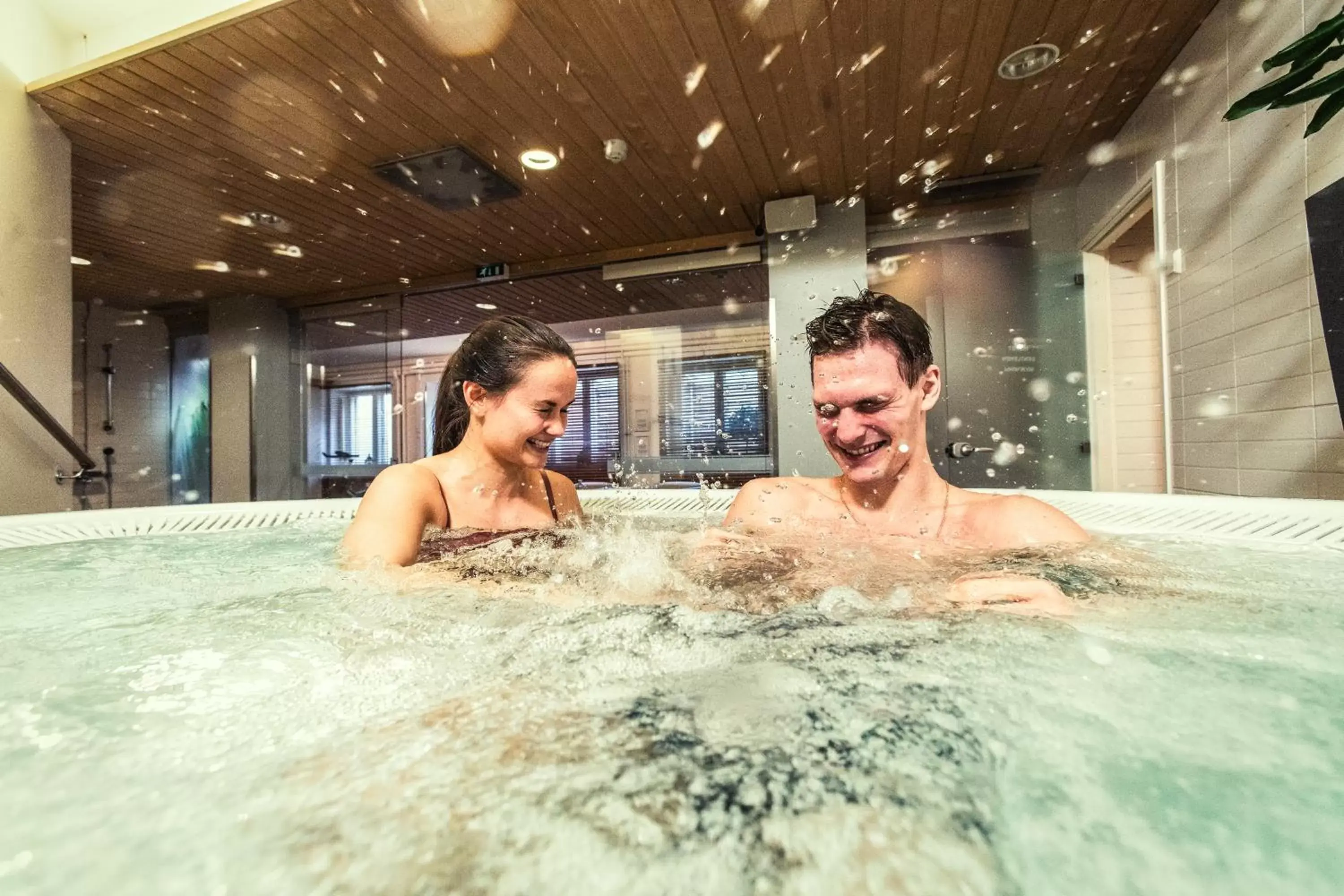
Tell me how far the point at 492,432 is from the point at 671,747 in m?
1.30

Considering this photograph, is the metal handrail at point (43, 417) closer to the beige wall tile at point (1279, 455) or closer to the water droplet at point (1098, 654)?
the water droplet at point (1098, 654)

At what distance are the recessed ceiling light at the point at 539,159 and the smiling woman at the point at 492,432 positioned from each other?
2115mm

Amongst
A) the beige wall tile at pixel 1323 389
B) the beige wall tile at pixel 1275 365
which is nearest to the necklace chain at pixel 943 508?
the beige wall tile at pixel 1323 389

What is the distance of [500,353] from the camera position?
5.61ft

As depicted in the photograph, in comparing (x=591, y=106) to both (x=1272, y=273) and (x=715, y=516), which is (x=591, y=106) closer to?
(x=715, y=516)

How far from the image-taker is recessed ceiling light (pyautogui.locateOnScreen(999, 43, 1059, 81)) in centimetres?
272

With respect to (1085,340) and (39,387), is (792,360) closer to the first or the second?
(1085,340)

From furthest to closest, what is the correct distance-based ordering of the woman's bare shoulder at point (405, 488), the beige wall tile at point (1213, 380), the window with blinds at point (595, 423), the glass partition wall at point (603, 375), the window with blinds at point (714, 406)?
the window with blinds at point (595, 423), the window with blinds at point (714, 406), the glass partition wall at point (603, 375), the beige wall tile at point (1213, 380), the woman's bare shoulder at point (405, 488)

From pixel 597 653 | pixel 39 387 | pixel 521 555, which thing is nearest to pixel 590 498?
pixel 521 555

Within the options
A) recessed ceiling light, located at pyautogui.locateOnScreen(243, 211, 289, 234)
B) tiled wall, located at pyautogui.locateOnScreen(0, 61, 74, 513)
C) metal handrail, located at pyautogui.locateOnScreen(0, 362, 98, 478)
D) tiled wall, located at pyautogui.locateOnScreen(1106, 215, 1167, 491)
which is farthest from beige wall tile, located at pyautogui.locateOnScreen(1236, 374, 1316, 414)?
recessed ceiling light, located at pyautogui.locateOnScreen(243, 211, 289, 234)

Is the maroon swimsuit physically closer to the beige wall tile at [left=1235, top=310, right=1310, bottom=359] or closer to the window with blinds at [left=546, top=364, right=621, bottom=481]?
the beige wall tile at [left=1235, top=310, right=1310, bottom=359]

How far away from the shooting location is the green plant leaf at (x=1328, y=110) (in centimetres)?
142

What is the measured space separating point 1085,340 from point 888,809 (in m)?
4.23

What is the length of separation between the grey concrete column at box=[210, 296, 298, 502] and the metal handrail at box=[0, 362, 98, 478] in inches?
144
